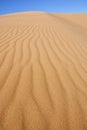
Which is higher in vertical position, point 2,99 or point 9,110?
point 2,99

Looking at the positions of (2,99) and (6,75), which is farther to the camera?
(6,75)

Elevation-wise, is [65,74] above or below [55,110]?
above

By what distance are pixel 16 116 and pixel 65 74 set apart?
3.97 ft

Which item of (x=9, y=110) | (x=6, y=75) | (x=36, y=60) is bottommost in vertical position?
(x=9, y=110)

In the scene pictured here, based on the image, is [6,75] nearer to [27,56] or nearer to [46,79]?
[46,79]

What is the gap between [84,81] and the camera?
2352 mm

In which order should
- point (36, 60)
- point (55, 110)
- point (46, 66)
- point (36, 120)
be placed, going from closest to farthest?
point (36, 120) < point (55, 110) < point (46, 66) < point (36, 60)

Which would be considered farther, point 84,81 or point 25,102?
point 84,81

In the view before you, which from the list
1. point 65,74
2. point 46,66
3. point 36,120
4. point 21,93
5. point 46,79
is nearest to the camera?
point 36,120

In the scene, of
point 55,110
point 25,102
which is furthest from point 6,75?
point 55,110

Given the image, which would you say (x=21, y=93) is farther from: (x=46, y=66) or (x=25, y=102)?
(x=46, y=66)

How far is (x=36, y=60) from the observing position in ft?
9.37

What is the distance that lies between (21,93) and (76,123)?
31.2 inches

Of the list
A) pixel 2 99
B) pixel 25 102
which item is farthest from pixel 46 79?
pixel 2 99
